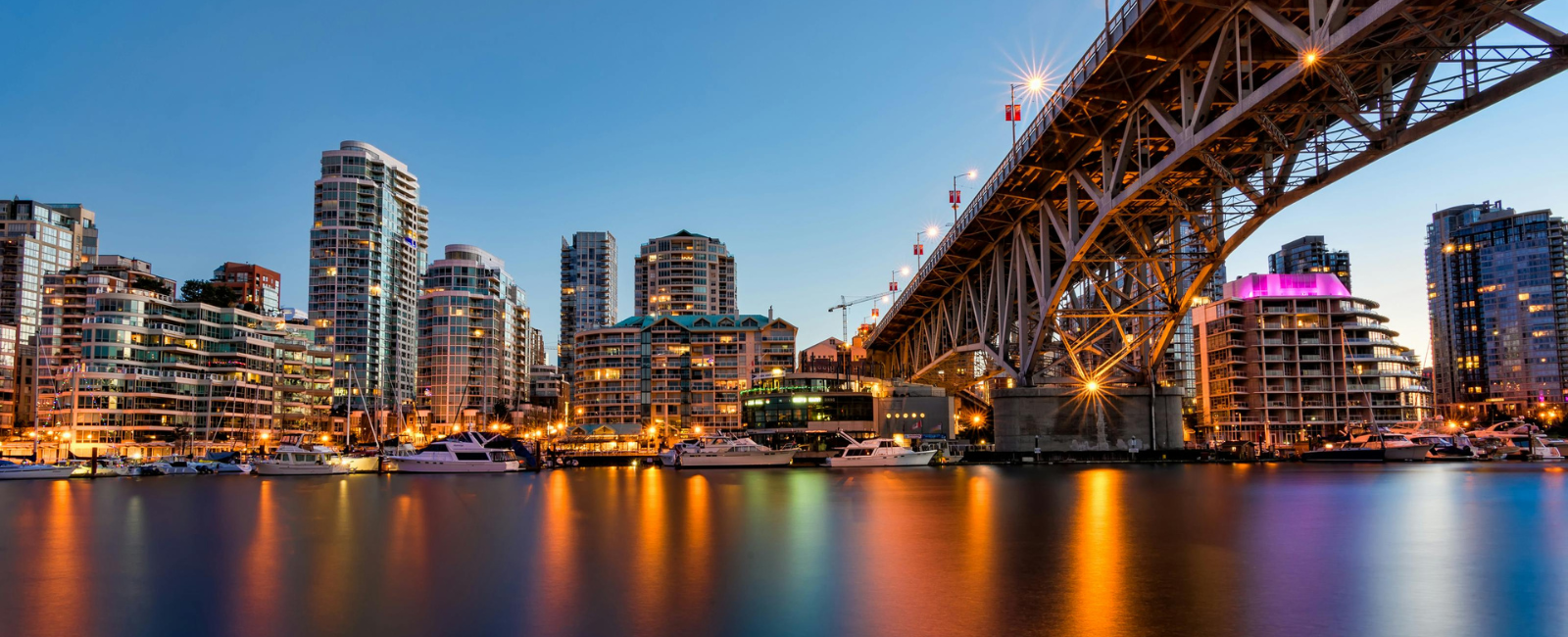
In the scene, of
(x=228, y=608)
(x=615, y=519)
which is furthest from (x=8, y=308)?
(x=228, y=608)

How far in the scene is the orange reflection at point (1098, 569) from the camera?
14.7m

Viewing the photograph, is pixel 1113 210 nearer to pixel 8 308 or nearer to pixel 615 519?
pixel 615 519

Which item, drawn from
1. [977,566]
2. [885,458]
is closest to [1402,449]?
[885,458]

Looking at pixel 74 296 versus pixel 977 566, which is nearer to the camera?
pixel 977 566

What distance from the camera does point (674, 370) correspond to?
15250cm

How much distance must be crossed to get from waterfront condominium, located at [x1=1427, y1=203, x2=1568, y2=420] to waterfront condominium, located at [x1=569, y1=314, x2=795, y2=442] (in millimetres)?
122955

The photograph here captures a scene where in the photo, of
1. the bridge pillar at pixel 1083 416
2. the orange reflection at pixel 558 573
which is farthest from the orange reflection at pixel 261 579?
the bridge pillar at pixel 1083 416

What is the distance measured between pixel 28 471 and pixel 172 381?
37.8 metres

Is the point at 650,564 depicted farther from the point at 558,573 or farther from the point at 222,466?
the point at 222,466

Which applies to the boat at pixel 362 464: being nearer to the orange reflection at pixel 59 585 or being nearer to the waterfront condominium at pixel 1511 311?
the orange reflection at pixel 59 585

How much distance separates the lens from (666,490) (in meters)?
50.9

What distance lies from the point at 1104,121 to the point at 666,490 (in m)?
27.2

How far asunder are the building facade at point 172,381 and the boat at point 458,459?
46395 millimetres

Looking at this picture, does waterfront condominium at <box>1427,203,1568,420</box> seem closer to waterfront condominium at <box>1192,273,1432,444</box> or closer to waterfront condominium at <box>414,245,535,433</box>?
waterfront condominium at <box>1192,273,1432,444</box>
